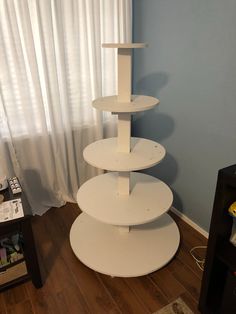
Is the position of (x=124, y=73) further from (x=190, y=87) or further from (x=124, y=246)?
(x=124, y=246)

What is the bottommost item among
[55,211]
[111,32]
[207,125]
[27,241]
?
[55,211]

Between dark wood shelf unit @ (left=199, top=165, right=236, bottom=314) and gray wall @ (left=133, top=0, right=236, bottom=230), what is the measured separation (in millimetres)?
538

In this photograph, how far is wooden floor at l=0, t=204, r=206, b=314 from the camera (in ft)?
4.52

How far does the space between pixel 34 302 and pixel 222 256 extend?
3.52ft

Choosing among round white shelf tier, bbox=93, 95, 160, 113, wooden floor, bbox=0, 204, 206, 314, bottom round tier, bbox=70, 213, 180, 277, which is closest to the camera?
round white shelf tier, bbox=93, 95, 160, 113

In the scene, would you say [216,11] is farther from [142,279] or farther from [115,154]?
[142,279]

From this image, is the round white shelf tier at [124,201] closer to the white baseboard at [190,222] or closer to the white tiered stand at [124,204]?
the white tiered stand at [124,204]

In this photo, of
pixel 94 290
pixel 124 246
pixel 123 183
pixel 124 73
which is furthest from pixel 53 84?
pixel 94 290

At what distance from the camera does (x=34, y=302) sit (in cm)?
141

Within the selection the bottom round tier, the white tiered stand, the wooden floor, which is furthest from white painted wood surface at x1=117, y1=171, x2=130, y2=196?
the wooden floor

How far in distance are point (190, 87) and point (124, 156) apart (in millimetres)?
678

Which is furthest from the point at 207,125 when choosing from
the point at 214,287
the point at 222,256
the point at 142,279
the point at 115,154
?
the point at 142,279

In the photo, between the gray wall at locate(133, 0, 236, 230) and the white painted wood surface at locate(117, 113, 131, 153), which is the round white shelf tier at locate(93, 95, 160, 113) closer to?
the white painted wood surface at locate(117, 113, 131, 153)

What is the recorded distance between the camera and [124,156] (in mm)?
1444
